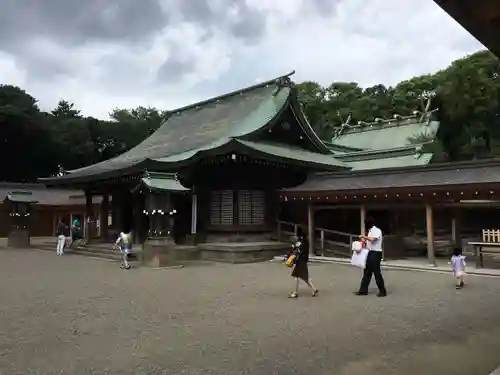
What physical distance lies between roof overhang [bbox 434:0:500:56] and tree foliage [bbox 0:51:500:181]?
24830mm

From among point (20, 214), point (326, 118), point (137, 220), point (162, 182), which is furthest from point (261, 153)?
point (326, 118)

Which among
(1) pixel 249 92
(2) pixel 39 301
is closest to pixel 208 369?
(2) pixel 39 301

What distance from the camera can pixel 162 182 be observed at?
52.2 feet

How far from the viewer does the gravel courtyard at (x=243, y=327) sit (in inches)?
194

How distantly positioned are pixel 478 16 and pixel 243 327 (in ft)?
16.9

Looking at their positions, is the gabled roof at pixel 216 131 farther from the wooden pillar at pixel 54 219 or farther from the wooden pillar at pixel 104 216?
the wooden pillar at pixel 54 219

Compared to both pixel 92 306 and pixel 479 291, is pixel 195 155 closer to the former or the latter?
pixel 92 306

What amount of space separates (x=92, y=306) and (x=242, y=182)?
36.7ft

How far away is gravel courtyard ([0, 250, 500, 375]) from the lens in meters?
4.92

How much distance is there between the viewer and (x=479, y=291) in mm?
9875

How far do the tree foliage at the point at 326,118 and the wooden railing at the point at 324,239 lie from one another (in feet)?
36.1

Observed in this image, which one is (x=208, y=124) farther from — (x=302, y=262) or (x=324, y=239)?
(x=302, y=262)

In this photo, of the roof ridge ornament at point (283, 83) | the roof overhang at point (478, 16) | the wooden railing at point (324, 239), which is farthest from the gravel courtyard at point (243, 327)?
the roof ridge ornament at point (283, 83)

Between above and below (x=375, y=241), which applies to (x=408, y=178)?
above
